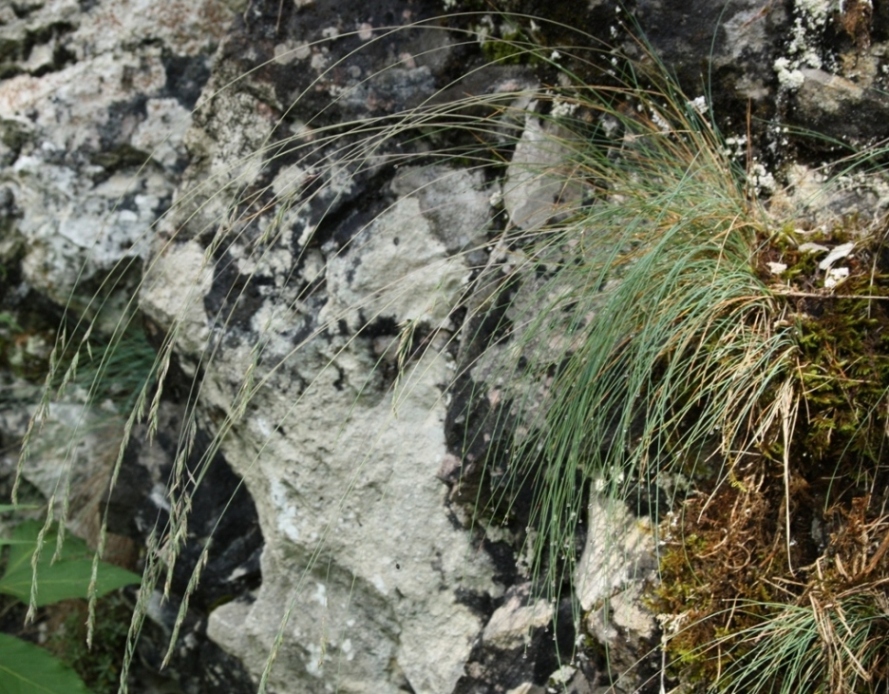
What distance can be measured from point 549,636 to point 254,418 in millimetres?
739

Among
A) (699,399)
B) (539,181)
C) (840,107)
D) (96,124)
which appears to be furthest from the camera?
(96,124)

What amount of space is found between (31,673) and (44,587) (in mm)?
191

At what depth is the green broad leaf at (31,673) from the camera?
1.68 m

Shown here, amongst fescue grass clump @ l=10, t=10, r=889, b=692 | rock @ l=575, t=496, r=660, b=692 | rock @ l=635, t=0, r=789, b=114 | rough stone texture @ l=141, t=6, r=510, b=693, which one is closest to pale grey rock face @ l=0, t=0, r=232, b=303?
rough stone texture @ l=141, t=6, r=510, b=693

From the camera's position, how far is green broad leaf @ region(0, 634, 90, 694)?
1678 millimetres

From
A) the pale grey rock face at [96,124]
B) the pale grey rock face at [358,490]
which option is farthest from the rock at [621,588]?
the pale grey rock face at [96,124]

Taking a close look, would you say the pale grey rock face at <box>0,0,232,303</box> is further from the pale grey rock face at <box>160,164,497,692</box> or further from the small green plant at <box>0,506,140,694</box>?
the small green plant at <box>0,506,140,694</box>

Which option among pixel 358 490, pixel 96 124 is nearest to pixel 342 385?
pixel 358 490

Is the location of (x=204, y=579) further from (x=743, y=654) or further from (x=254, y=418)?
(x=743, y=654)

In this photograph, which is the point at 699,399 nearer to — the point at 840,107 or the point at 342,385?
the point at 840,107

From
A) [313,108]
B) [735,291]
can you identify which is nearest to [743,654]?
[735,291]

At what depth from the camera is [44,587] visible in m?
1.85

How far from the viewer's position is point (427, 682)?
1741 mm

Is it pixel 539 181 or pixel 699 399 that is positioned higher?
pixel 539 181
